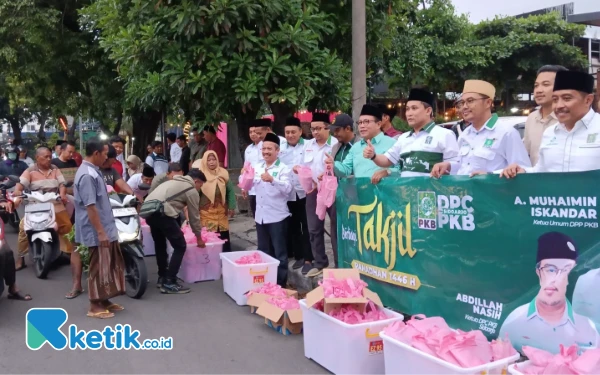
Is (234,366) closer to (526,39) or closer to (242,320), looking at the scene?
(242,320)

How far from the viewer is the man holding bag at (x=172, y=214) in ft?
21.2

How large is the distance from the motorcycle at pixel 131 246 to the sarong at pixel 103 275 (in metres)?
0.55

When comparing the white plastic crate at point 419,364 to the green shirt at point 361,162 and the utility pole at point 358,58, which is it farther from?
the utility pole at point 358,58

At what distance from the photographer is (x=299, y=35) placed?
297 inches

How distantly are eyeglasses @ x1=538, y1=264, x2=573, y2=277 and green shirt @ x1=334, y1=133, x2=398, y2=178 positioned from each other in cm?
209

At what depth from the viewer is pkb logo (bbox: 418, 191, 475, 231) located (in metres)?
4.00

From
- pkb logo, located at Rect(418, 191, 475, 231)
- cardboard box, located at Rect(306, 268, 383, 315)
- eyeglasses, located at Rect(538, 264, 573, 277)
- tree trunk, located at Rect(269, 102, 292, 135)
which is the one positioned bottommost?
cardboard box, located at Rect(306, 268, 383, 315)

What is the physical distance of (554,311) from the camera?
3.37m

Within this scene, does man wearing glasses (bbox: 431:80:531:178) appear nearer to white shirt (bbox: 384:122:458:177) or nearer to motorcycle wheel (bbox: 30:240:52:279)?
white shirt (bbox: 384:122:458:177)

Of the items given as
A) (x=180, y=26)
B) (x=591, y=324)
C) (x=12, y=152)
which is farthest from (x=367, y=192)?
(x=12, y=152)

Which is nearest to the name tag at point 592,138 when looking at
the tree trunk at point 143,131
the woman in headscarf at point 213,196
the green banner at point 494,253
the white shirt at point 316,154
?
the green banner at point 494,253

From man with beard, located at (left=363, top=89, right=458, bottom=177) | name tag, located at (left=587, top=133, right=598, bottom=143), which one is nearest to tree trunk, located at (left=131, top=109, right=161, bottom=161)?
man with beard, located at (left=363, top=89, right=458, bottom=177)

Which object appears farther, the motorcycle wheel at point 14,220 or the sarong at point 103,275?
the motorcycle wheel at point 14,220

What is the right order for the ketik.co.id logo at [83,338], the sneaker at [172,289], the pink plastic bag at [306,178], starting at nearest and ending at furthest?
the ketik.co.id logo at [83,338]
the pink plastic bag at [306,178]
the sneaker at [172,289]
